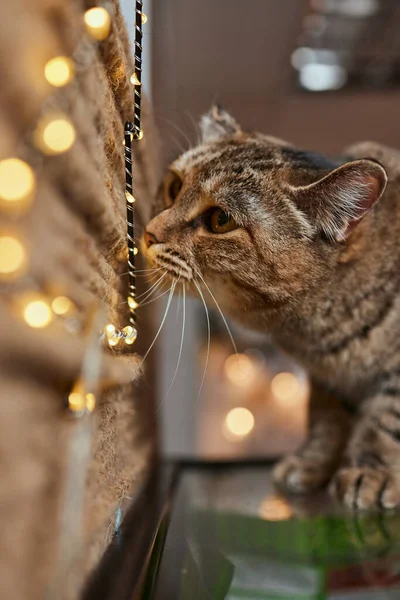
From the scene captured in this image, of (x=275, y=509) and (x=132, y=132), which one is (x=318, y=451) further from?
(x=132, y=132)

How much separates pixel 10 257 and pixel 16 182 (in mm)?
39

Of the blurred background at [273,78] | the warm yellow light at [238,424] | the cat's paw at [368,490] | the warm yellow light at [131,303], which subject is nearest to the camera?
the warm yellow light at [131,303]

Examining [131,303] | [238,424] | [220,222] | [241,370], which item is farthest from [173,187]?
[241,370]

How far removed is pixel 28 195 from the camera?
286mm

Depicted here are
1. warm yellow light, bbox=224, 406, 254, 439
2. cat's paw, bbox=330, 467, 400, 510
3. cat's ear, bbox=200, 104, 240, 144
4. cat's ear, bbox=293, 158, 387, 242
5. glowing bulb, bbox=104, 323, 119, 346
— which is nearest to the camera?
glowing bulb, bbox=104, 323, 119, 346

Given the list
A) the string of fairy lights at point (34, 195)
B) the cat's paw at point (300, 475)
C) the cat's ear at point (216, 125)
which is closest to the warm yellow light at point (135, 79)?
the string of fairy lights at point (34, 195)

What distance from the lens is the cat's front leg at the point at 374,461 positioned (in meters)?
0.80

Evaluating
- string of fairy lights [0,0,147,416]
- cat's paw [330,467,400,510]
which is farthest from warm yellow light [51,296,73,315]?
cat's paw [330,467,400,510]

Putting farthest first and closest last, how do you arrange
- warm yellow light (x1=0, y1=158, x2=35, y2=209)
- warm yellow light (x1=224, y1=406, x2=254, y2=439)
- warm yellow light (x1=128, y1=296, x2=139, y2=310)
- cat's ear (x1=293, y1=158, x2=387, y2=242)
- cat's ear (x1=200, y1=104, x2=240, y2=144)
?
warm yellow light (x1=224, y1=406, x2=254, y2=439) < cat's ear (x1=200, y1=104, x2=240, y2=144) < cat's ear (x1=293, y1=158, x2=387, y2=242) < warm yellow light (x1=128, y1=296, x2=139, y2=310) < warm yellow light (x1=0, y1=158, x2=35, y2=209)

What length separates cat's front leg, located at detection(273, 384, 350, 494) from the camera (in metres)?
0.95

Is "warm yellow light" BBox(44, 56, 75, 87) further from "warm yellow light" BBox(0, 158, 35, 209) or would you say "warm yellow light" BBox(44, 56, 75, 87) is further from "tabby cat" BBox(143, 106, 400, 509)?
"tabby cat" BBox(143, 106, 400, 509)

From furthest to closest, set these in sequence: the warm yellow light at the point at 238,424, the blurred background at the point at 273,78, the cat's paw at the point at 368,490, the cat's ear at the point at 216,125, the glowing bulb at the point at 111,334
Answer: the warm yellow light at the point at 238,424 → the blurred background at the point at 273,78 → the cat's ear at the point at 216,125 → the cat's paw at the point at 368,490 → the glowing bulb at the point at 111,334

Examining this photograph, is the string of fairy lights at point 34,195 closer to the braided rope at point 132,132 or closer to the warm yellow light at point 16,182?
the warm yellow light at point 16,182

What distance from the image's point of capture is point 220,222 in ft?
2.38
